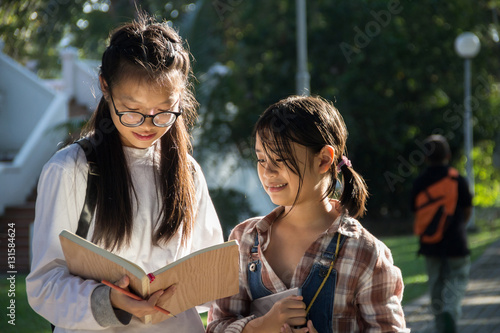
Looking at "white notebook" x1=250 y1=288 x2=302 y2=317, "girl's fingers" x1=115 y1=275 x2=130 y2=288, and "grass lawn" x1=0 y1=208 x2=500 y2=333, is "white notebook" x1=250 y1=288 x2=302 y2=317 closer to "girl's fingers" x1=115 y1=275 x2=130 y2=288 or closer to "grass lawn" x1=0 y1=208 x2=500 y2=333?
"girl's fingers" x1=115 y1=275 x2=130 y2=288

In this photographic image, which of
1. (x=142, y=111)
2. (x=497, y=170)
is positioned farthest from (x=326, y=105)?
(x=497, y=170)

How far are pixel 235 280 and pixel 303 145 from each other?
48 cm

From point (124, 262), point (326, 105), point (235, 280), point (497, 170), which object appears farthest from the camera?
point (497, 170)

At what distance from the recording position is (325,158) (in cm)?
204

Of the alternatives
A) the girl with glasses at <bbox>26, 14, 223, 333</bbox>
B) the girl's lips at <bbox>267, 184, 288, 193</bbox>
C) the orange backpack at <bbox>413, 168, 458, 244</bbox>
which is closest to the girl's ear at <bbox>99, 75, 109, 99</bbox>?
the girl with glasses at <bbox>26, 14, 223, 333</bbox>

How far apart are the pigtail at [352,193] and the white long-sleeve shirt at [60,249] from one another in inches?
21.5

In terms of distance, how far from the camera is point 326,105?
6.98 feet

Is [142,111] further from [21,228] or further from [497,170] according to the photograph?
[497,170]

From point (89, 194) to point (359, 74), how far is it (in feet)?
45.4

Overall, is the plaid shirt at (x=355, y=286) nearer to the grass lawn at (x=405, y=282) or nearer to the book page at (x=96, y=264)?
the book page at (x=96, y=264)

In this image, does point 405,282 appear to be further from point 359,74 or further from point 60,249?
point 359,74

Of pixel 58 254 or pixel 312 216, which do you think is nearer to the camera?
pixel 58 254

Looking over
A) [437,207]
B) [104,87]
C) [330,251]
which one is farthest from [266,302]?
[437,207]

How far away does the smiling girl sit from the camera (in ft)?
6.25
